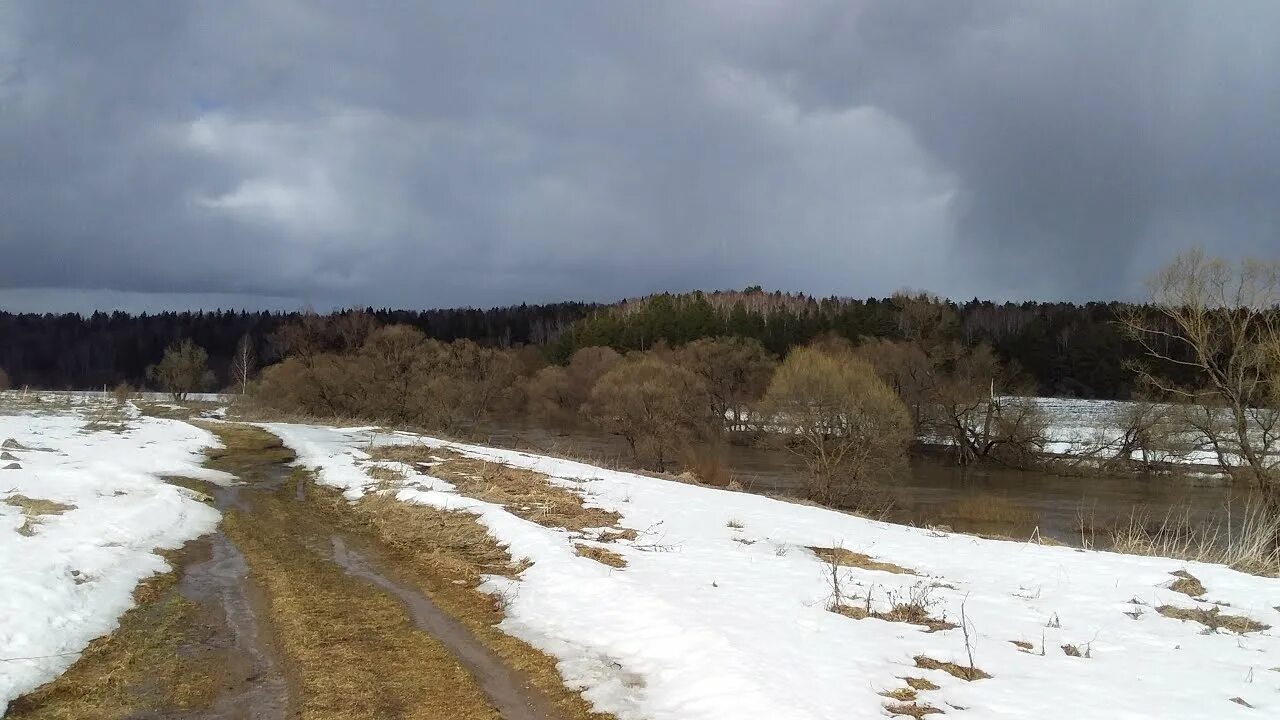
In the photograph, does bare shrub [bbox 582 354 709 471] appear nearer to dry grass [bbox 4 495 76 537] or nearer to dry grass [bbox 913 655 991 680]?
dry grass [bbox 4 495 76 537]

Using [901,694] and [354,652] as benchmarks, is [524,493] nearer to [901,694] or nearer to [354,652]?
[354,652]

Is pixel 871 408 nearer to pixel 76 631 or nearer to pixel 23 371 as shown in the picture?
pixel 76 631

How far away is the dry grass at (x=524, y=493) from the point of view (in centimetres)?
1284

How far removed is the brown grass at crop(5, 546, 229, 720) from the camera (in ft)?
17.6

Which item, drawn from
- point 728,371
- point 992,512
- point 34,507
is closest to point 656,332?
point 728,371

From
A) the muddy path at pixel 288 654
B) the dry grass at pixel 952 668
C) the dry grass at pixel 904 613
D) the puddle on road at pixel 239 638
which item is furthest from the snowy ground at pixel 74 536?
the dry grass at pixel 904 613

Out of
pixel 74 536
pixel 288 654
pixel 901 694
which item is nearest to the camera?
pixel 901 694

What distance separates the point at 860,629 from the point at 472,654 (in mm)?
3676

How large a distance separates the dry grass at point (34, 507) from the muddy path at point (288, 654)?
1985mm

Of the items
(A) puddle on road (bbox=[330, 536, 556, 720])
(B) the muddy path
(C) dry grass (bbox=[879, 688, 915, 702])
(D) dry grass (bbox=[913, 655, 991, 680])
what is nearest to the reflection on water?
(B) the muddy path

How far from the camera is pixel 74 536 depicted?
9.54 metres

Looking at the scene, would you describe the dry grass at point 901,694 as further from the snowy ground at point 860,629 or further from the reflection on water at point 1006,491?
the reflection on water at point 1006,491

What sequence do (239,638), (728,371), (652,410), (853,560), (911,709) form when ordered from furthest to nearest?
(728,371), (652,410), (853,560), (239,638), (911,709)

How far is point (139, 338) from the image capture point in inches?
6762
